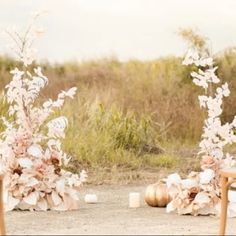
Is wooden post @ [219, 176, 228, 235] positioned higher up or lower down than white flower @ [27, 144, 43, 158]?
lower down

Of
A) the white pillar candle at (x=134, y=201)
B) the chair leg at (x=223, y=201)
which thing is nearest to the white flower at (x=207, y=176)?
the white pillar candle at (x=134, y=201)

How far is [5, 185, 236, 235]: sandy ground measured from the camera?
603 centimetres

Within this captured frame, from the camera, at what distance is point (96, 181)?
9.14 meters

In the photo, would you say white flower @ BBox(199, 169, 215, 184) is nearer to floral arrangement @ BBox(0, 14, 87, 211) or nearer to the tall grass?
floral arrangement @ BBox(0, 14, 87, 211)

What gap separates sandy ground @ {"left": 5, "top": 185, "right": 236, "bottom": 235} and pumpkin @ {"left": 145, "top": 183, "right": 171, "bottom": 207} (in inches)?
2.6

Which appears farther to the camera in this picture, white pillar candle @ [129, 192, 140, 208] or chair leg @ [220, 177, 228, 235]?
white pillar candle @ [129, 192, 140, 208]

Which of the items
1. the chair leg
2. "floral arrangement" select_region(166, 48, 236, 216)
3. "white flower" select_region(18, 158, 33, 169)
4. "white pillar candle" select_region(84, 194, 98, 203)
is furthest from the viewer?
"white pillar candle" select_region(84, 194, 98, 203)

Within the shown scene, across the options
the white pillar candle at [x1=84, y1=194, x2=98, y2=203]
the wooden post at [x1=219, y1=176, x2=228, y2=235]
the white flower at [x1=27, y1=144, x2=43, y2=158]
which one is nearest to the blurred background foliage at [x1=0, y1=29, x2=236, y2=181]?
the white pillar candle at [x1=84, y1=194, x2=98, y2=203]

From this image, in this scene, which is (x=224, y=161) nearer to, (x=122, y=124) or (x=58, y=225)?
(x=58, y=225)

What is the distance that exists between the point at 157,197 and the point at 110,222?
0.92 meters

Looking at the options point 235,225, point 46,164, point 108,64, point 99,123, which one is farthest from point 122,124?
point 108,64

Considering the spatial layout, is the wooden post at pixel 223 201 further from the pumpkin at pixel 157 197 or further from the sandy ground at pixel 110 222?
the pumpkin at pixel 157 197

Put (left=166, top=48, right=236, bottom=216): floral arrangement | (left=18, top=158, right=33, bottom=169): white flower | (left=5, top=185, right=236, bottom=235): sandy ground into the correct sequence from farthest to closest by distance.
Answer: (left=18, top=158, right=33, bottom=169): white flower < (left=166, top=48, right=236, bottom=216): floral arrangement < (left=5, top=185, right=236, bottom=235): sandy ground

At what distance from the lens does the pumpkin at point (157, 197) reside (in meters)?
7.27
